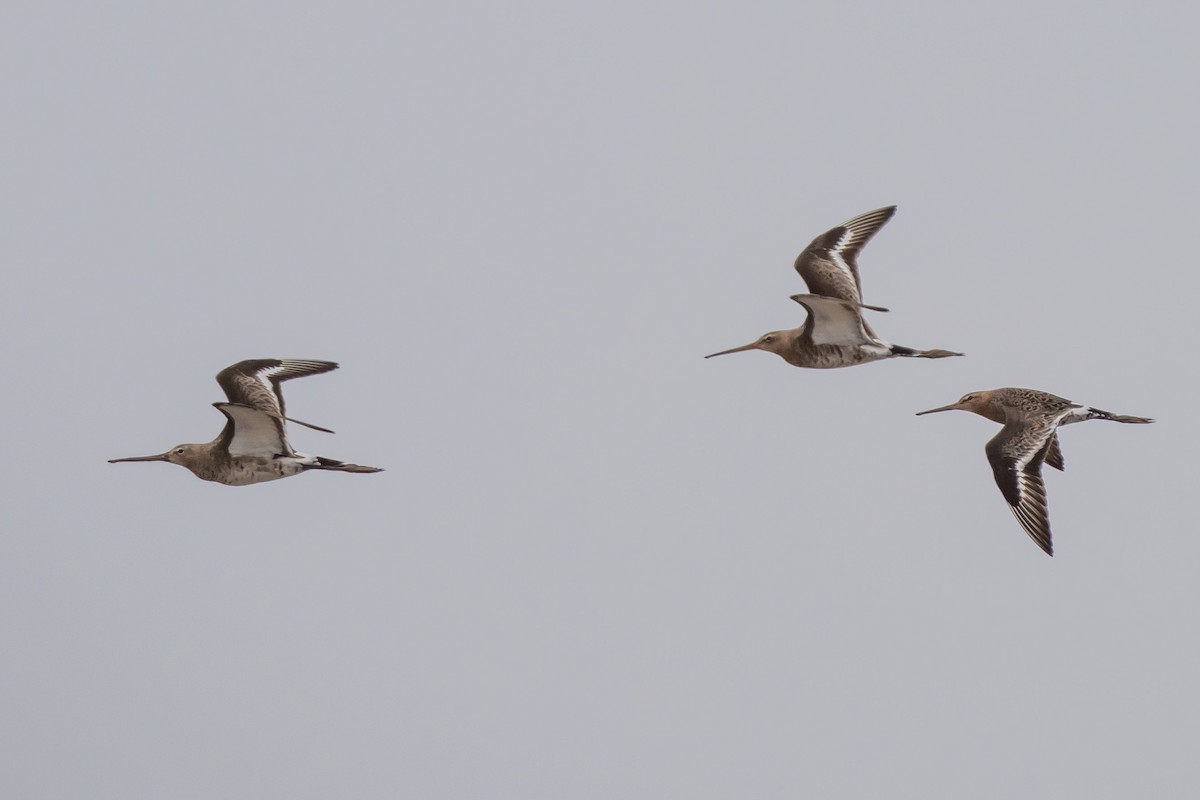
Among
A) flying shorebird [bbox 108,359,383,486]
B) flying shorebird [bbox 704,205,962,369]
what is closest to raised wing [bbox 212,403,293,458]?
flying shorebird [bbox 108,359,383,486]

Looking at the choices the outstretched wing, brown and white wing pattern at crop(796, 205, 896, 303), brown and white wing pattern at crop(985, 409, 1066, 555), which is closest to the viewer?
brown and white wing pattern at crop(985, 409, 1066, 555)

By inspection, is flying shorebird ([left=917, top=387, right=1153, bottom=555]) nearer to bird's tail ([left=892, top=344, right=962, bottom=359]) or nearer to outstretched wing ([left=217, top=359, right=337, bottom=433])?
bird's tail ([left=892, top=344, right=962, bottom=359])

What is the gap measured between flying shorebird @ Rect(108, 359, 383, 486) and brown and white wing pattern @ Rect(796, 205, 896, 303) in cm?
558

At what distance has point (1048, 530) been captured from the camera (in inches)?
711

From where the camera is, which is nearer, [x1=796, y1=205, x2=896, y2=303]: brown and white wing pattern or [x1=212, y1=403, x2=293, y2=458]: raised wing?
[x1=212, y1=403, x2=293, y2=458]: raised wing

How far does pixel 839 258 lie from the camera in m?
21.1

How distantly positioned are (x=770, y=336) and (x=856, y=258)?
1.34 m

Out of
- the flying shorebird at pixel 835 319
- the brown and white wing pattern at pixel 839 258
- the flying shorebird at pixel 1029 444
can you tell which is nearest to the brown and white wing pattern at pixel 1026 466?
the flying shorebird at pixel 1029 444

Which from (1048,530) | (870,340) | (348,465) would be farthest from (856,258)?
(348,465)

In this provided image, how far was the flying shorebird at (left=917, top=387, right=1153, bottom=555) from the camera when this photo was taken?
18.2 meters

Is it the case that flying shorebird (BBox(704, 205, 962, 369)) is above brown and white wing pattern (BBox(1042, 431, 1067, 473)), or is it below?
above

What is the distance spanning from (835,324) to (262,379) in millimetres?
6273

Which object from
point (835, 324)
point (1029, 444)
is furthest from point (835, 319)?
point (1029, 444)

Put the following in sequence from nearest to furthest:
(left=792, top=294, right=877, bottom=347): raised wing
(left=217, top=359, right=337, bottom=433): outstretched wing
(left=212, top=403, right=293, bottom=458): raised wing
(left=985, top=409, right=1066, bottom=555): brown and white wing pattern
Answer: (left=985, top=409, right=1066, bottom=555): brown and white wing pattern
(left=212, top=403, right=293, bottom=458): raised wing
(left=217, top=359, right=337, bottom=433): outstretched wing
(left=792, top=294, right=877, bottom=347): raised wing
